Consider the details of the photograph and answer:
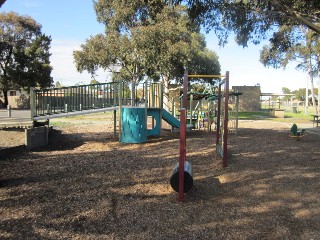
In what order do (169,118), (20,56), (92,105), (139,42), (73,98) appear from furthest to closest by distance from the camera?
(20,56), (139,42), (169,118), (92,105), (73,98)

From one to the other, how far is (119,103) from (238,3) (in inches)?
224

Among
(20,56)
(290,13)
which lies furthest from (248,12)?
(20,56)

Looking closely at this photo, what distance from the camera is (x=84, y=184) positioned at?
20.5 feet

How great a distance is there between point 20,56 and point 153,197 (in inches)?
1600

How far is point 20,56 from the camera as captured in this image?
41875 millimetres

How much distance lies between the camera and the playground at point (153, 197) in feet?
13.8

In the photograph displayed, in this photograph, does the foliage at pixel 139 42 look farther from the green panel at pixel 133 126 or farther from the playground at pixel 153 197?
the playground at pixel 153 197

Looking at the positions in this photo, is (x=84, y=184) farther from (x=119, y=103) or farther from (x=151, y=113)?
(x=151, y=113)

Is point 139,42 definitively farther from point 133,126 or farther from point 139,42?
point 133,126

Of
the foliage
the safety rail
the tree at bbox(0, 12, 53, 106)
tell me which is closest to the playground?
the safety rail

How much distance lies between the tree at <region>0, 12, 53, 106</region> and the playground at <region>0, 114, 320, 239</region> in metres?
35.5

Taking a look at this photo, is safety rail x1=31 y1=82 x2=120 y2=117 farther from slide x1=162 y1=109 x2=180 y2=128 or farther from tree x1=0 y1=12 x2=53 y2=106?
tree x1=0 y1=12 x2=53 y2=106

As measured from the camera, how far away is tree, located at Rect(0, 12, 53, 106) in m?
42.2

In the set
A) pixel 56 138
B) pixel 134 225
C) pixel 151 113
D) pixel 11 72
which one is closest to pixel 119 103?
pixel 151 113
